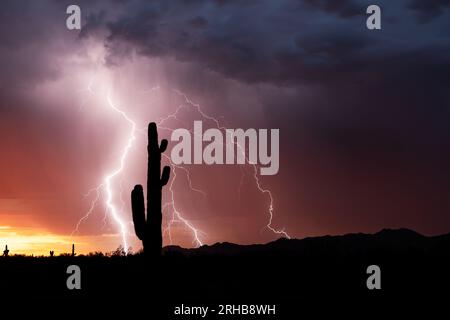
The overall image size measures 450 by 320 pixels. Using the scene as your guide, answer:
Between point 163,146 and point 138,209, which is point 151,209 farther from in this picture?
point 163,146

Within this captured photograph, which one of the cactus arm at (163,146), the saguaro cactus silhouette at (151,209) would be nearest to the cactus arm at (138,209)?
the saguaro cactus silhouette at (151,209)

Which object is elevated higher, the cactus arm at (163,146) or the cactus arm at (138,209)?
the cactus arm at (163,146)

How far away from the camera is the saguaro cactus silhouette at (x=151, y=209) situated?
19188 mm

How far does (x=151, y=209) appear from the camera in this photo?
19.3 metres

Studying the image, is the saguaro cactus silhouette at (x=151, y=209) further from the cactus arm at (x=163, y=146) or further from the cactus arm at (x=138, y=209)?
the cactus arm at (x=163, y=146)

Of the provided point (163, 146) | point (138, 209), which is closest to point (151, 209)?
point (138, 209)

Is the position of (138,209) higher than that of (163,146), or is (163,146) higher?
(163,146)

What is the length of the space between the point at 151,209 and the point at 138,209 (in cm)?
43

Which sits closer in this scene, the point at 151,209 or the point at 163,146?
the point at 151,209

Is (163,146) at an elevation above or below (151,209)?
above
